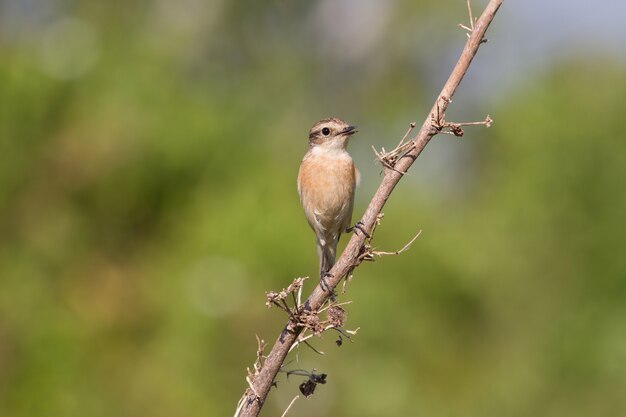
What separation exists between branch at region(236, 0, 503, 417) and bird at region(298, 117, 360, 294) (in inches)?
114

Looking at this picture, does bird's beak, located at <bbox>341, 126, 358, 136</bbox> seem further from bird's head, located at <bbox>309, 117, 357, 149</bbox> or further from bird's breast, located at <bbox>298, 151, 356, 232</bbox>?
bird's breast, located at <bbox>298, 151, 356, 232</bbox>

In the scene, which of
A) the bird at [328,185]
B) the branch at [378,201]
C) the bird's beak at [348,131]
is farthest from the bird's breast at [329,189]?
the branch at [378,201]

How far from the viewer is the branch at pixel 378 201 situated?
11.5 feet

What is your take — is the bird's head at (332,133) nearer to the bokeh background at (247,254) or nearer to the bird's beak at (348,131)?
the bird's beak at (348,131)

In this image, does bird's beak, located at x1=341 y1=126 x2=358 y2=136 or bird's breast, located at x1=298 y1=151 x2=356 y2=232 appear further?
bird's beak, located at x1=341 y1=126 x2=358 y2=136

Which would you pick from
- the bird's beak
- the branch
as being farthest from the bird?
the branch

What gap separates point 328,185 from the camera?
6.75 meters

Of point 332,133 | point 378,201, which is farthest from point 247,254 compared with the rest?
point 378,201

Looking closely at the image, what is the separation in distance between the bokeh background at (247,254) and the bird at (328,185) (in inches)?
129

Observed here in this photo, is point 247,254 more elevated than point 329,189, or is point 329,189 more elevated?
point 247,254

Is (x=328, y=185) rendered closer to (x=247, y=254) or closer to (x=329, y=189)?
(x=329, y=189)

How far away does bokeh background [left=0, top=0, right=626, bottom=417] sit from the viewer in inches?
440

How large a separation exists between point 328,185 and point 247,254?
517 cm

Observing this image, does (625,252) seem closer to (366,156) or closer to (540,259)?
(540,259)
